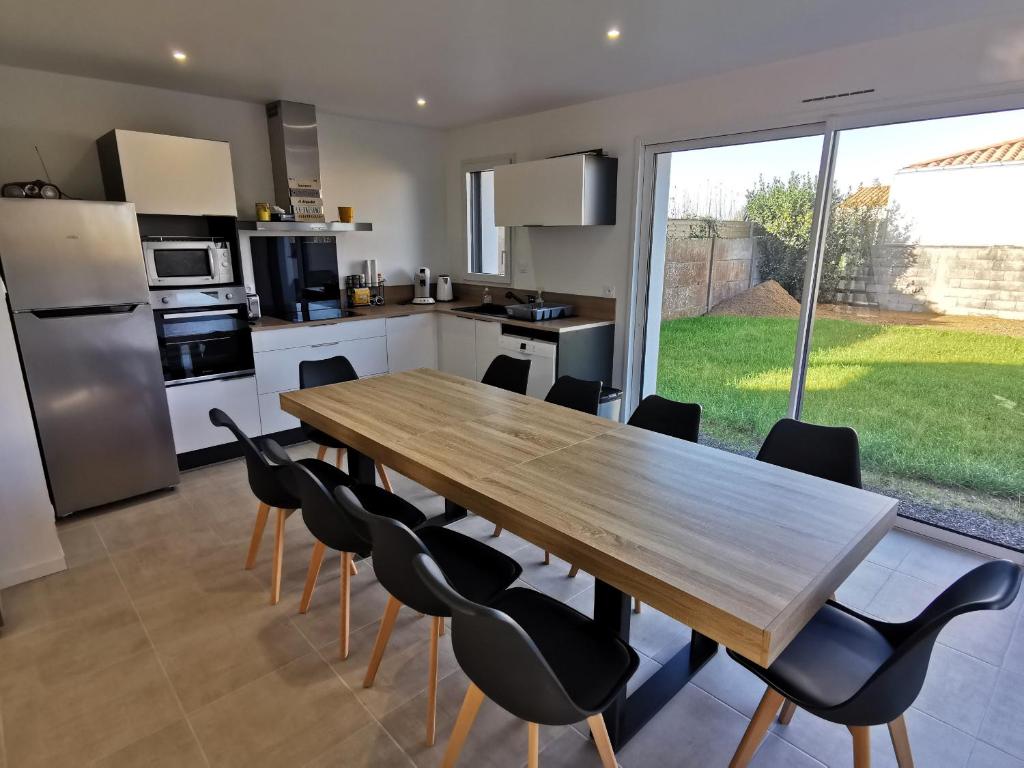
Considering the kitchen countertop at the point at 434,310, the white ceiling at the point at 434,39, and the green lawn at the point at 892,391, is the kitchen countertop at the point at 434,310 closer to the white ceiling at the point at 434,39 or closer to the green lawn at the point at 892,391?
the green lawn at the point at 892,391

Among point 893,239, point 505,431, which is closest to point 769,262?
point 893,239

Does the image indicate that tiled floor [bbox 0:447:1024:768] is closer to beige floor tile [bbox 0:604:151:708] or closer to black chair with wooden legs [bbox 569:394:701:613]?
beige floor tile [bbox 0:604:151:708]

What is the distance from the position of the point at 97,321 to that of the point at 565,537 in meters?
3.02

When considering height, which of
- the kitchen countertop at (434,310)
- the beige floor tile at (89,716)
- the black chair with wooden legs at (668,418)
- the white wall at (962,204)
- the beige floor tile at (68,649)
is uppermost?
the white wall at (962,204)

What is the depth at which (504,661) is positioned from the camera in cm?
122

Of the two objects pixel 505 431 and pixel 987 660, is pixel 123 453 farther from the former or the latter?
pixel 987 660

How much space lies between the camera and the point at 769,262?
139 inches

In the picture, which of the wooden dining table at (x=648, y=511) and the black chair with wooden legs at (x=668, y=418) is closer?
the wooden dining table at (x=648, y=511)

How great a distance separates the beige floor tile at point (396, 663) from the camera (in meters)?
1.96

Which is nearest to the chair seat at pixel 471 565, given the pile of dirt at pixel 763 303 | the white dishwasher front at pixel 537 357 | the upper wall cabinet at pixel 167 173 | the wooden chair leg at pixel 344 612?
the wooden chair leg at pixel 344 612

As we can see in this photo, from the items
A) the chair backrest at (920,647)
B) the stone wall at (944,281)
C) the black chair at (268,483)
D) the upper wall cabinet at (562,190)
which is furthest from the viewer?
the upper wall cabinet at (562,190)

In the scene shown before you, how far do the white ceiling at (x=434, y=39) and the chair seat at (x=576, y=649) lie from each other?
7.91ft

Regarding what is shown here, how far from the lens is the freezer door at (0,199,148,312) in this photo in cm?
281

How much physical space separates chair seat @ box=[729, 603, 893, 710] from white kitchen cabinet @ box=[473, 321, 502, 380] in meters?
3.16
